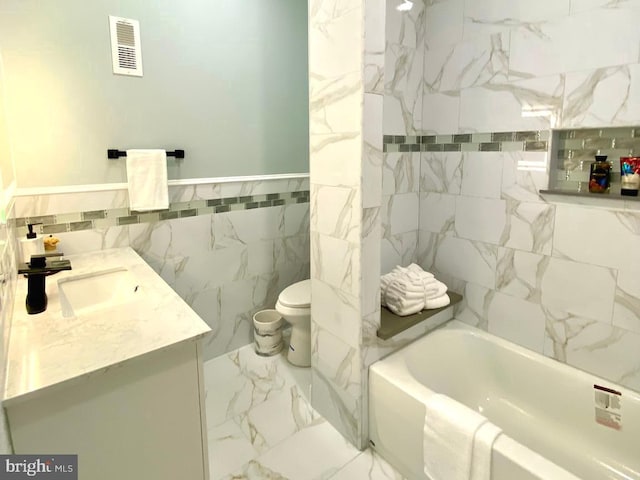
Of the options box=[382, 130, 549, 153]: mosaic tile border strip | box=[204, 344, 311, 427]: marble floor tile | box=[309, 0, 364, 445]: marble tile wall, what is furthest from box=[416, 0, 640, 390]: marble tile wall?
box=[204, 344, 311, 427]: marble floor tile

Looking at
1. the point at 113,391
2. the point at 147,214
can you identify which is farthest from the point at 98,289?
the point at 113,391

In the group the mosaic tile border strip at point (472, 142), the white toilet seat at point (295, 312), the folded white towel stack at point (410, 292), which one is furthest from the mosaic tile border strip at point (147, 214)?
the folded white towel stack at point (410, 292)

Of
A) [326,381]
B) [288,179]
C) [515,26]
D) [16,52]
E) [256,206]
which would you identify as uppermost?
[515,26]

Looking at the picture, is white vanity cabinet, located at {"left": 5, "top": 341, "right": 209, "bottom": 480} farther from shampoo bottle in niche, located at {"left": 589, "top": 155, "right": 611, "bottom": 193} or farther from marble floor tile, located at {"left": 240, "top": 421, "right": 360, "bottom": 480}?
shampoo bottle in niche, located at {"left": 589, "top": 155, "right": 611, "bottom": 193}

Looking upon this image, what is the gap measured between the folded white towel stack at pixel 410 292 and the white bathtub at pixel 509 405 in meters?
0.18

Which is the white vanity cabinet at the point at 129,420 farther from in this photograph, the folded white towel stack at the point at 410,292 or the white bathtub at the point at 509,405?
the folded white towel stack at the point at 410,292

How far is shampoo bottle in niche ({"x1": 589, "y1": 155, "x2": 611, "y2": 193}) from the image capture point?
1.68 metres

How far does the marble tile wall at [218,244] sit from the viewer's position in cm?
199

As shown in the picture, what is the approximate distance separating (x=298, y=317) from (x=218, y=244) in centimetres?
71

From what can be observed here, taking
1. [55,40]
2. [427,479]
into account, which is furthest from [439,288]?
[55,40]

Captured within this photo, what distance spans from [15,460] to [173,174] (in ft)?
5.34

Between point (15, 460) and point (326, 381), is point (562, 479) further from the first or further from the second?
point (15, 460)

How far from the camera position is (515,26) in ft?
6.15

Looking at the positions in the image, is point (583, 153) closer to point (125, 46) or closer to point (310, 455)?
point (310, 455)
